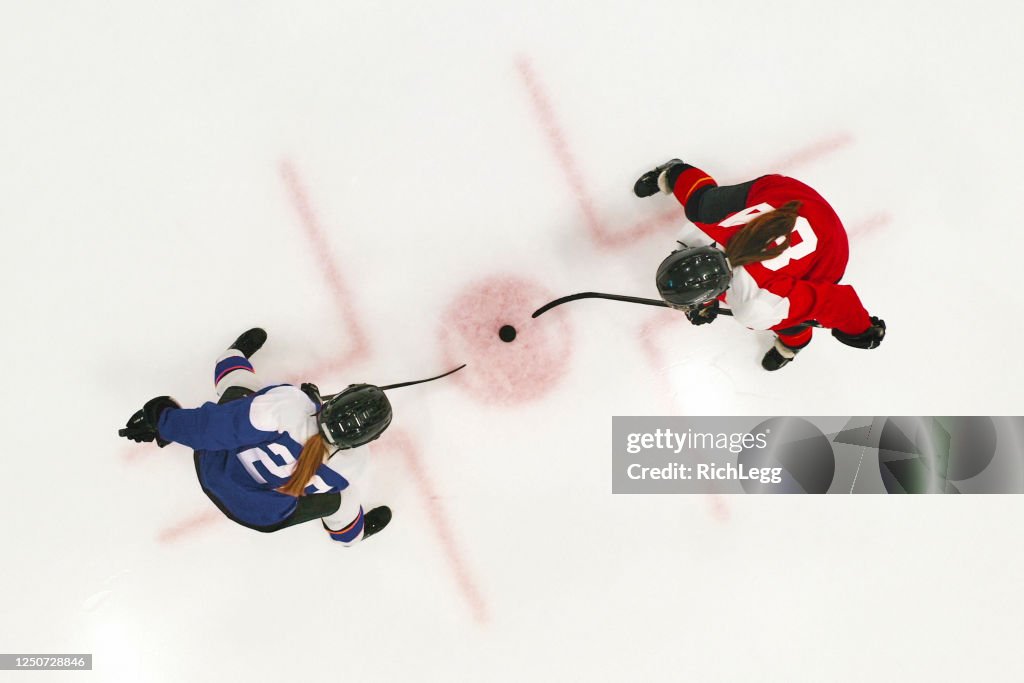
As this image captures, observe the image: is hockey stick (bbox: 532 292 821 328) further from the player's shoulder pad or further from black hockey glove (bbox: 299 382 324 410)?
the player's shoulder pad

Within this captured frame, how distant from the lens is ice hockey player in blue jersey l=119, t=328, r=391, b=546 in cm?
221

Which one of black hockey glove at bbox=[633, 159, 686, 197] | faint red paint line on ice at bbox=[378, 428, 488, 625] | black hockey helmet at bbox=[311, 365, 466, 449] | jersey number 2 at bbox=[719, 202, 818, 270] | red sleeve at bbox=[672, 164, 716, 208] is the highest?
black hockey glove at bbox=[633, 159, 686, 197]

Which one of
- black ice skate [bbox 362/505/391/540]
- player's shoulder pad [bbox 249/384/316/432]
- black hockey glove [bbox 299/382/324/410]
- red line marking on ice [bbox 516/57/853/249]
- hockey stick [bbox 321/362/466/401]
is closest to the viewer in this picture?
player's shoulder pad [bbox 249/384/316/432]

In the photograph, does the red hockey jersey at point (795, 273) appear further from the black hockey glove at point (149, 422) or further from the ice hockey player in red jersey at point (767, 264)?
the black hockey glove at point (149, 422)

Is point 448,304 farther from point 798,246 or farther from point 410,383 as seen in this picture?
point 798,246

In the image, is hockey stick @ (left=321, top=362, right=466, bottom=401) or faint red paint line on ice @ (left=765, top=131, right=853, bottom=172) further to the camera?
faint red paint line on ice @ (left=765, top=131, right=853, bottom=172)

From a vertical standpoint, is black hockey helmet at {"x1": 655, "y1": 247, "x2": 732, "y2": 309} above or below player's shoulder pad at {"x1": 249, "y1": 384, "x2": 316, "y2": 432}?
below

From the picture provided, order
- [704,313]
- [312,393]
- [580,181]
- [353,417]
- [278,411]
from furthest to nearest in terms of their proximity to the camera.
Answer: [580,181] → [704,313] → [312,393] → [278,411] → [353,417]

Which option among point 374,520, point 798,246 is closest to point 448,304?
point 374,520

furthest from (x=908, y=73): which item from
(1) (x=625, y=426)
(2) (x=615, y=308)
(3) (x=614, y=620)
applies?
(3) (x=614, y=620)

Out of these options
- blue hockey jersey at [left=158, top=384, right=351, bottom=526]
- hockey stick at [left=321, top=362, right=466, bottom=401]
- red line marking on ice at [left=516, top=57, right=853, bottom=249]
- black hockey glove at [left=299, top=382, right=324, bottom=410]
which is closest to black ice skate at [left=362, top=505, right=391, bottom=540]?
blue hockey jersey at [left=158, top=384, right=351, bottom=526]

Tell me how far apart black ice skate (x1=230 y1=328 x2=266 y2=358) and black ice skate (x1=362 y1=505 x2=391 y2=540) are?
0.86 m

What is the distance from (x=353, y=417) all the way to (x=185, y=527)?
136cm

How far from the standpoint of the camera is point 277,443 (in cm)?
236
